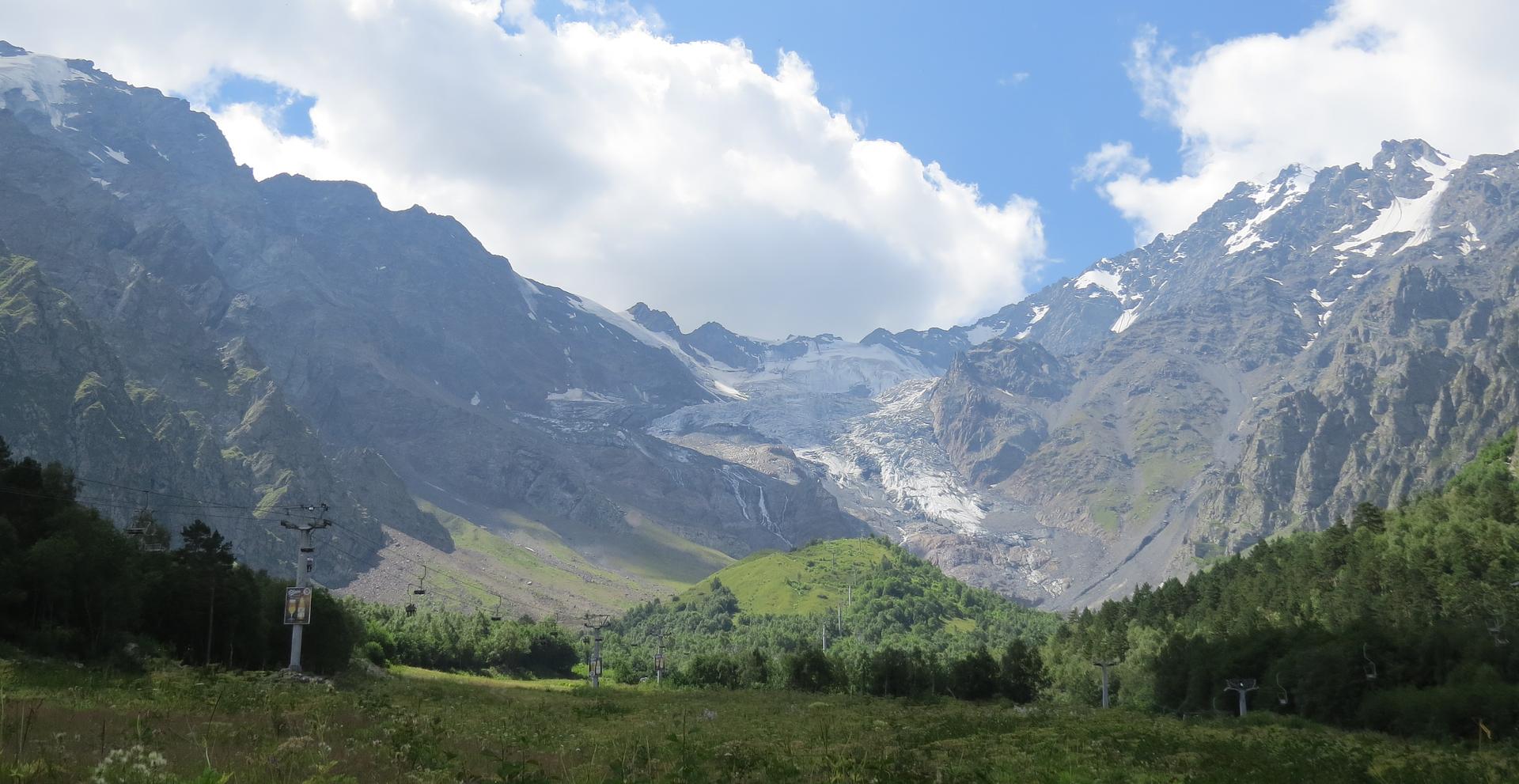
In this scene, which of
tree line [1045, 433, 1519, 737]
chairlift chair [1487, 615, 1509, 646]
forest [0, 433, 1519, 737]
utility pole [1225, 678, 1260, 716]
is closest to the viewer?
forest [0, 433, 1519, 737]

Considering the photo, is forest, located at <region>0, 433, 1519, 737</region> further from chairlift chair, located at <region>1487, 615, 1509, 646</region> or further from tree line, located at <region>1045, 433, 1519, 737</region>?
chairlift chair, located at <region>1487, 615, 1509, 646</region>

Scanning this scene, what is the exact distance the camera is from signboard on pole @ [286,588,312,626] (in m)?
78.2

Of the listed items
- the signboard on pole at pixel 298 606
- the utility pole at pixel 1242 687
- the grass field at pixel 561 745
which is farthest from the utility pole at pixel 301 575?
the utility pole at pixel 1242 687

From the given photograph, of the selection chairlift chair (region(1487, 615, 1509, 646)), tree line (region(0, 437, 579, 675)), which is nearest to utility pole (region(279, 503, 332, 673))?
tree line (region(0, 437, 579, 675))

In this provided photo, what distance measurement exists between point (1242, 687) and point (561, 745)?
89178mm

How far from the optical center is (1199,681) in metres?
119

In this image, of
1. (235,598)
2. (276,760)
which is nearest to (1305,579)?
(235,598)

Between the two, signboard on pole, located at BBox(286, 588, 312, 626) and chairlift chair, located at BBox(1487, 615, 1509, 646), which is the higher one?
chairlift chair, located at BBox(1487, 615, 1509, 646)

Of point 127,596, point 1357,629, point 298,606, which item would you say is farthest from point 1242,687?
point 127,596

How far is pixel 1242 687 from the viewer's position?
10119cm

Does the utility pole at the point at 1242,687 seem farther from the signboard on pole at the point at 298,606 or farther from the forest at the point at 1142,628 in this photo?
the signboard on pole at the point at 298,606

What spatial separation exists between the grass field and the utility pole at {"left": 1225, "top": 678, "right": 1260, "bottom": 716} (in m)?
46.5

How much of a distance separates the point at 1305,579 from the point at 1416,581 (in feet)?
85.3

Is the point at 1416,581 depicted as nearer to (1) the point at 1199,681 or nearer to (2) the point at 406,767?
(1) the point at 1199,681
